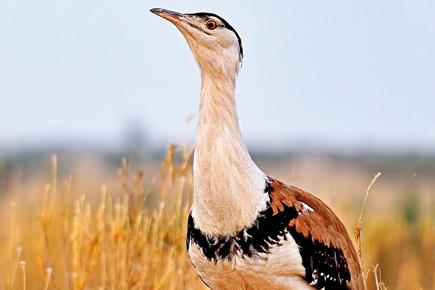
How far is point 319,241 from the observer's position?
15.8 feet

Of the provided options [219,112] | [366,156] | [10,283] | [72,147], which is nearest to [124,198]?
[10,283]

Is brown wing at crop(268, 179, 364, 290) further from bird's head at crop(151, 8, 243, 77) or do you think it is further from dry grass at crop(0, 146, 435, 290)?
bird's head at crop(151, 8, 243, 77)

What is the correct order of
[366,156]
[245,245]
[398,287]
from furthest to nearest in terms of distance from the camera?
[366,156], [398,287], [245,245]

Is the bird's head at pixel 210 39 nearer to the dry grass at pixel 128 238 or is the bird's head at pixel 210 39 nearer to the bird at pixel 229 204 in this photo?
the bird at pixel 229 204

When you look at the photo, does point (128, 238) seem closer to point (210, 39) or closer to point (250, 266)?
point (250, 266)

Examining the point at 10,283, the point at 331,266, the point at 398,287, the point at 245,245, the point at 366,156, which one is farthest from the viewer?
the point at 366,156

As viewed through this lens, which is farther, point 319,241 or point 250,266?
point 319,241

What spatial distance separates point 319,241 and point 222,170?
0.65 m

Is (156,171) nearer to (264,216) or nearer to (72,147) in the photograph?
(264,216)

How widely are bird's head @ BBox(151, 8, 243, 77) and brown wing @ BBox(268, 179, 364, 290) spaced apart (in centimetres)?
61

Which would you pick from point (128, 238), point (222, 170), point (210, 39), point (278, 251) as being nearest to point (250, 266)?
point (278, 251)

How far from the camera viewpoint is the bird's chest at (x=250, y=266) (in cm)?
448

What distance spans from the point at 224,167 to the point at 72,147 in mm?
72928

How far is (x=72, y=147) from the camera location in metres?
76.6
